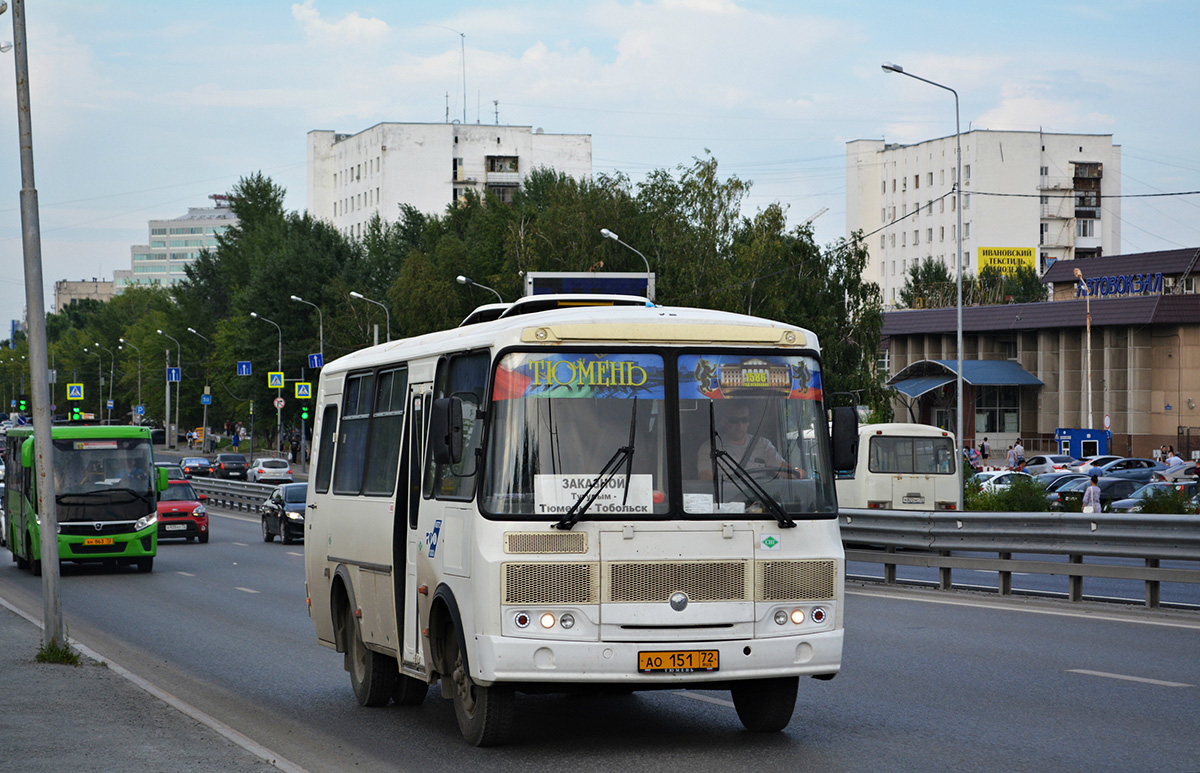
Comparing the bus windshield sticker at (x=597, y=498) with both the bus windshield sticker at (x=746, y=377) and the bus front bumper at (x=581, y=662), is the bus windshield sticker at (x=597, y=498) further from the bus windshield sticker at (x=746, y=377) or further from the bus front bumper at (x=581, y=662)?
the bus front bumper at (x=581, y=662)

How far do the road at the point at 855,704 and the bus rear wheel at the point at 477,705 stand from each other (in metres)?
0.11

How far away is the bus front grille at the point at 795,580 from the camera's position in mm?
8711

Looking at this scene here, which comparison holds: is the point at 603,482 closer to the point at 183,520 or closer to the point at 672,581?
the point at 672,581

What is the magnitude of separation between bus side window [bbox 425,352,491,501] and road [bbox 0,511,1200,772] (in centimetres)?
151

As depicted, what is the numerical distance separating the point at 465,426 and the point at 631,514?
1196 millimetres

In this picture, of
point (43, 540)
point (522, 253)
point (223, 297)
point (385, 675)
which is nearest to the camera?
point (385, 675)

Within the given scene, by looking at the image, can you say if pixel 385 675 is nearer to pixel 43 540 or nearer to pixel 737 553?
pixel 737 553

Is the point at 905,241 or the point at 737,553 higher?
the point at 905,241

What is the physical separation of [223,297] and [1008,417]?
223 ft

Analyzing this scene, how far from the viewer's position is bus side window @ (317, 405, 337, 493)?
40.0 feet

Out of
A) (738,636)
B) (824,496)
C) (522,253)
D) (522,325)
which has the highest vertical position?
(522,253)

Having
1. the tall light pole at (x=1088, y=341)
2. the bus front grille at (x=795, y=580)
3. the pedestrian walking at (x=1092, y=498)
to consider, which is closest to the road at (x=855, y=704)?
the bus front grille at (x=795, y=580)

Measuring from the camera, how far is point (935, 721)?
9.58 meters

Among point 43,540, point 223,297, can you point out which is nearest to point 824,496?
point 43,540
